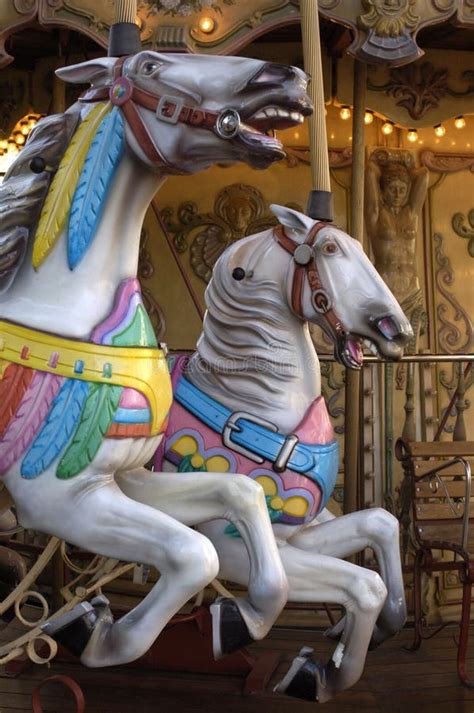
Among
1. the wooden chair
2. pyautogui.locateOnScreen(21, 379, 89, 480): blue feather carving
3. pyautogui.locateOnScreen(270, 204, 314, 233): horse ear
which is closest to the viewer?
pyautogui.locateOnScreen(21, 379, 89, 480): blue feather carving

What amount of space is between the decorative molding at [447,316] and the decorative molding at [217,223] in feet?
2.35

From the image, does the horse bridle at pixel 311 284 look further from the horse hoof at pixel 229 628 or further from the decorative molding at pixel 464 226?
the decorative molding at pixel 464 226

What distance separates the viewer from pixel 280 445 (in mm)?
2307

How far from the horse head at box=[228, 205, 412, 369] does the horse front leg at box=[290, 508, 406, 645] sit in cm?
38

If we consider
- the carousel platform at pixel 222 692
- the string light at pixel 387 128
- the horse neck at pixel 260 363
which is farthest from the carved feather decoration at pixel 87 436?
the string light at pixel 387 128

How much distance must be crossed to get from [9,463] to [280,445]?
2.54ft

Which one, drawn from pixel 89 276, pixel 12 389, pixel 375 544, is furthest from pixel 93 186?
pixel 375 544

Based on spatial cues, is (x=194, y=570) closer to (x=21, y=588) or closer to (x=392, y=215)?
(x=21, y=588)

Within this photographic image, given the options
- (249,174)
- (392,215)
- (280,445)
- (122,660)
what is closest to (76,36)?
(249,174)

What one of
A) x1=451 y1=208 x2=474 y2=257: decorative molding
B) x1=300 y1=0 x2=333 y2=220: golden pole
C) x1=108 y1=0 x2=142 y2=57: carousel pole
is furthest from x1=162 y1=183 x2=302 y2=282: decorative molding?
x1=108 y1=0 x2=142 y2=57: carousel pole

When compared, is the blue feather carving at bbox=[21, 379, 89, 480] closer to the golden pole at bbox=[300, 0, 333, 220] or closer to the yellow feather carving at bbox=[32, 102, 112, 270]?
the yellow feather carving at bbox=[32, 102, 112, 270]

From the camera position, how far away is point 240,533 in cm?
176

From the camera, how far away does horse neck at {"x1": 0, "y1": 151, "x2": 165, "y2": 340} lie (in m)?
1.75

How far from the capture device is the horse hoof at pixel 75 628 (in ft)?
5.77
